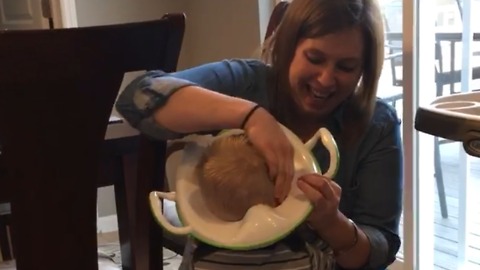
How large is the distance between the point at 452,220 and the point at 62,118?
69.9 inches

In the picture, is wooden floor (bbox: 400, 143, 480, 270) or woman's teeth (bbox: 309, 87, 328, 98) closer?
woman's teeth (bbox: 309, 87, 328, 98)

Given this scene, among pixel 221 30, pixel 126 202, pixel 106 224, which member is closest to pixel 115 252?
pixel 106 224

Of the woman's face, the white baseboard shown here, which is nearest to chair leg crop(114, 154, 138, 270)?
the woman's face

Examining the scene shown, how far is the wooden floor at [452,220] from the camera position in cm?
230

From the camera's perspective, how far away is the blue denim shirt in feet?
3.60

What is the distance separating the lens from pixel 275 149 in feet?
3.10

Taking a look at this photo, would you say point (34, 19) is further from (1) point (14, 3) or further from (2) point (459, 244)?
(2) point (459, 244)

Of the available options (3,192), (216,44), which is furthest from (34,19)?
(3,192)

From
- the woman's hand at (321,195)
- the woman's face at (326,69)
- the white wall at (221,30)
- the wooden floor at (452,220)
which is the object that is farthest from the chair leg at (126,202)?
the wooden floor at (452,220)

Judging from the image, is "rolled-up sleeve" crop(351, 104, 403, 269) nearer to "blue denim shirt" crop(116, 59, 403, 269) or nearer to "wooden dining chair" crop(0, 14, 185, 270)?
"blue denim shirt" crop(116, 59, 403, 269)

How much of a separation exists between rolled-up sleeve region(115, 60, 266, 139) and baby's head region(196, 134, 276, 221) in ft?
0.43

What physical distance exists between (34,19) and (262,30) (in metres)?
1.21

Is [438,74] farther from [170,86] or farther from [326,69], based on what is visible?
[170,86]

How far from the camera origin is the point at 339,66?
113 centimetres
